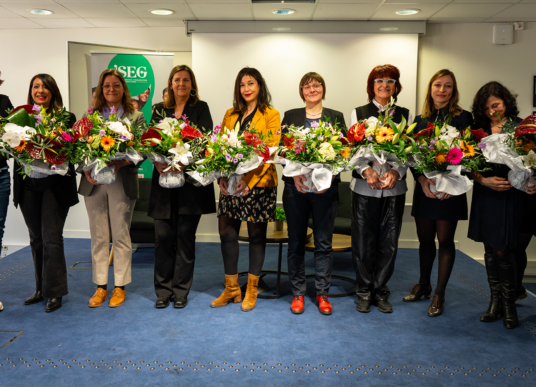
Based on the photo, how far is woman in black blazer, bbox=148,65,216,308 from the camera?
9.73ft

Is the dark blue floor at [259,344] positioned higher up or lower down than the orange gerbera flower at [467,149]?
lower down

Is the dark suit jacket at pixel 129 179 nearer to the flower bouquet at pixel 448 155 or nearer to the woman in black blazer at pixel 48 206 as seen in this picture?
the woman in black blazer at pixel 48 206

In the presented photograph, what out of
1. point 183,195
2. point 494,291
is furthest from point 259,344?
point 494,291

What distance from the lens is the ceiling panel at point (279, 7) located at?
182 inches

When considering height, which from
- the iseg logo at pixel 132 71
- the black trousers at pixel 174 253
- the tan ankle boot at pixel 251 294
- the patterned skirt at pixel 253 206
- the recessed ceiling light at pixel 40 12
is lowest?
the tan ankle boot at pixel 251 294

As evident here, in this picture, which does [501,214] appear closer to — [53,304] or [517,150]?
[517,150]

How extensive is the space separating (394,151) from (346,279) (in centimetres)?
163

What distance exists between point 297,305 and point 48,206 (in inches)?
73.9

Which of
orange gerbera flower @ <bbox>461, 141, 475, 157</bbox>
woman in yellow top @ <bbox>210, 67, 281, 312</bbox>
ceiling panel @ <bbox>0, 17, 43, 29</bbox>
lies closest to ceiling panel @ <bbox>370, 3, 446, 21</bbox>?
woman in yellow top @ <bbox>210, 67, 281, 312</bbox>

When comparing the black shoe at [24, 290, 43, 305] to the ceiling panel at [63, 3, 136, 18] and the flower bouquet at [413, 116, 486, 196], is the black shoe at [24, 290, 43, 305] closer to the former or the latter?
the flower bouquet at [413, 116, 486, 196]


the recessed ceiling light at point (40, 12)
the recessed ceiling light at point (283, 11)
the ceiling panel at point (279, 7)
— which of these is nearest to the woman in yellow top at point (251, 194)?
the ceiling panel at point (279, 7)

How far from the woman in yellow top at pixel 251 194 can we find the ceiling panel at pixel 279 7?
2.02m

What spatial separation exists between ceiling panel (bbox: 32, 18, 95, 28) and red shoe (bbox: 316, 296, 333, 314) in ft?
14.6

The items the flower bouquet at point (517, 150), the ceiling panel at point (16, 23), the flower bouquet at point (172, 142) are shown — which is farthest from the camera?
the ceiling panel at point (16, 23)
